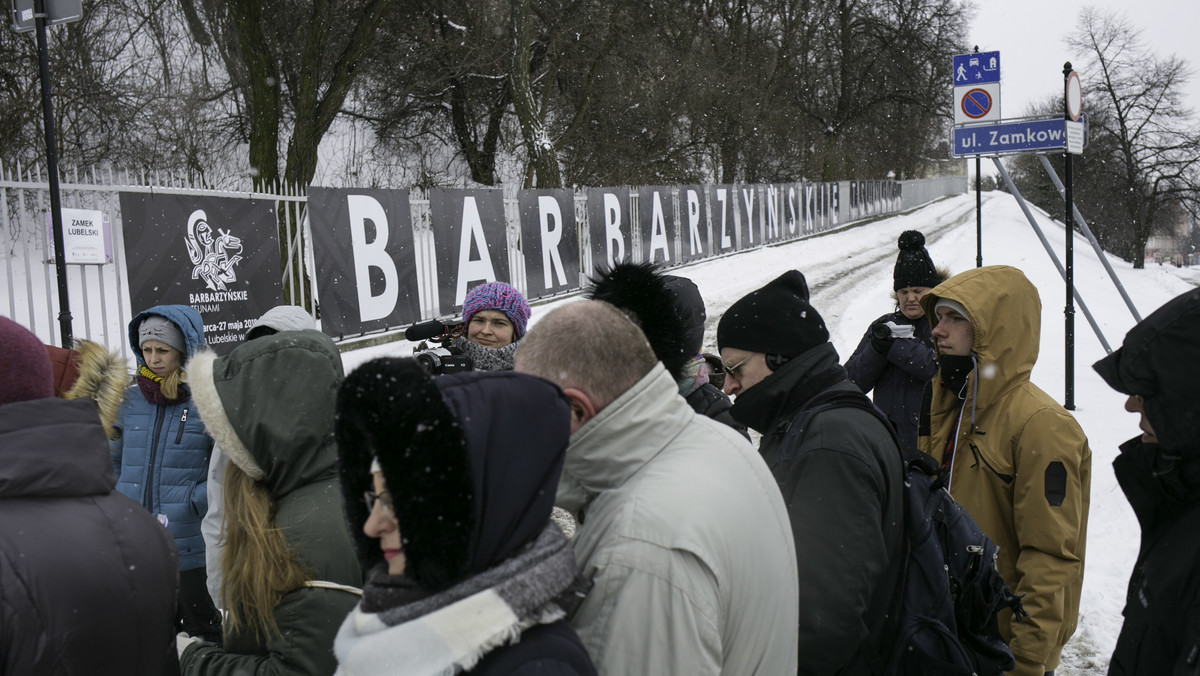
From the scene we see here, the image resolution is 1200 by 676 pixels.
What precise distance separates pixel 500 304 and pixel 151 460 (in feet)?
5.92

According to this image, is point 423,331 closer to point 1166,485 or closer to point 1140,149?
point 1166,485

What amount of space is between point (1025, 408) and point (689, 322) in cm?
131

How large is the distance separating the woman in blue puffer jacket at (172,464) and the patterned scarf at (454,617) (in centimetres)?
271

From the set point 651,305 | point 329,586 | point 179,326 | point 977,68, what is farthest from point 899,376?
point 977,68

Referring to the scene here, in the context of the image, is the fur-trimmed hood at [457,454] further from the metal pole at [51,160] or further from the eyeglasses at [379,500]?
the metal pole at [51,160]

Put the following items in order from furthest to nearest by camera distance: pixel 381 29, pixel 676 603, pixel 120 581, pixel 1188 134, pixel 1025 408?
1. pixel 1188 134
2. pixel 381 29
3. pixel 1025 408
4. pixel 120 581
5. pixel 676 603

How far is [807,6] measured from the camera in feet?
131

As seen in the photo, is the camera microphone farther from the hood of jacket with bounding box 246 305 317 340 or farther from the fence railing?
the fence railing

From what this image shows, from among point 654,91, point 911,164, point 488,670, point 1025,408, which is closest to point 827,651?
point 488,670

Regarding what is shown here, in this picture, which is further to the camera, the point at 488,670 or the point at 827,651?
the point at 827,651

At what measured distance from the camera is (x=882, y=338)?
4.05 m

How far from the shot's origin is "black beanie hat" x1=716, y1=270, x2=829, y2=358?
2.38 m

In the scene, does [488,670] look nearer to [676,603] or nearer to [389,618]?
[389,618]

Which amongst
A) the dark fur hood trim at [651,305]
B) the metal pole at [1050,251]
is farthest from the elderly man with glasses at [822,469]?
the metal pole at [1050,251]
